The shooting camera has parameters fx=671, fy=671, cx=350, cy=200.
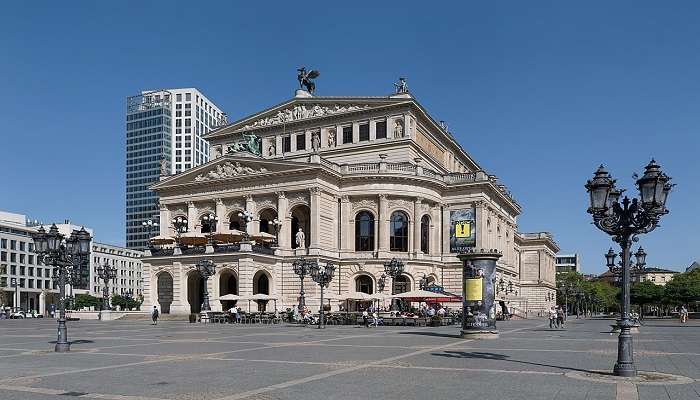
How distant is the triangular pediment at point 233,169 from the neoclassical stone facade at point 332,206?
13 centimetres

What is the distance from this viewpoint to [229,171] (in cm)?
7350

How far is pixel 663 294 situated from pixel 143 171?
138m

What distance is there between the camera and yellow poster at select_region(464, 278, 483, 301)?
34.0 meters

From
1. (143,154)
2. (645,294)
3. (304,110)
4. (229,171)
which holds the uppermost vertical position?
(143,154)

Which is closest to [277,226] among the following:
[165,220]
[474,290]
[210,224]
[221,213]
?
[221,213]

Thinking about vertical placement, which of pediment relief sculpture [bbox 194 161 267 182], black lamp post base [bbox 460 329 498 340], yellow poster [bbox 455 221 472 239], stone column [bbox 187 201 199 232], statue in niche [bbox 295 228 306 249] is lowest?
black lamp post base [bbox 460 329 498 340]

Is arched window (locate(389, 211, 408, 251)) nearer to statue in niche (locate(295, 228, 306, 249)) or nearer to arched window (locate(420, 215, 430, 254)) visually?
arched window (locate(420, 215, 430, 254))

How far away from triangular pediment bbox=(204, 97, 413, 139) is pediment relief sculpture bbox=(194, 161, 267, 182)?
1271 centimetres

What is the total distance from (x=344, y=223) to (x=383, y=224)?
4405mm

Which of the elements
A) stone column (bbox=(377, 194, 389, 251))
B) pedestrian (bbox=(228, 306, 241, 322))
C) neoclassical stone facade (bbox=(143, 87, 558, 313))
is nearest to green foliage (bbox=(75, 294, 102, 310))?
neoclassical stone facade (bbox=(143, 87, 558, 313))

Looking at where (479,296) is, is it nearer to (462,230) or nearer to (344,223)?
(344,223)

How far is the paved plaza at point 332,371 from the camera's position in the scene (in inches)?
550

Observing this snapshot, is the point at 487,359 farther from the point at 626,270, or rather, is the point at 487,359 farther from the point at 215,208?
the point at 215,208

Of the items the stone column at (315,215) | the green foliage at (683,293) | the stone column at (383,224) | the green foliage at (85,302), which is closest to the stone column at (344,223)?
the stone column at (383,224)
